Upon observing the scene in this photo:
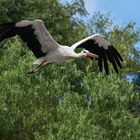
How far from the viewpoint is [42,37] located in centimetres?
1197

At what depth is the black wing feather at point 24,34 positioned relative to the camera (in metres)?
11.2

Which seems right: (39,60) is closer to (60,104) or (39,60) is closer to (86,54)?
(86,54)

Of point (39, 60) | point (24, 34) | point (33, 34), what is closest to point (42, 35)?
point (33, 34)

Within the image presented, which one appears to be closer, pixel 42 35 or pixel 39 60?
pixel 42 35

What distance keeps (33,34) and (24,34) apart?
0.51 ft

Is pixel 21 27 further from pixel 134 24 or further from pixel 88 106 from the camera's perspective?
pixel 134 24

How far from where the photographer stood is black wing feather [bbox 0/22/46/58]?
11.2 metres

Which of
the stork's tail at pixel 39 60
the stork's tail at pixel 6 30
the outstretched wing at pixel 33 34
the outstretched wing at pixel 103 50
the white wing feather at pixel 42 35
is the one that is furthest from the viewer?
the outstretched wing at pixel 103 50

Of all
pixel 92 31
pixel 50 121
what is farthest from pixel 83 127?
pixel 92 31

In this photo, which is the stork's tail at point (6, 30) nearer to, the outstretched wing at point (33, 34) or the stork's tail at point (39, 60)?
the outstretched wing at point (33, 34)

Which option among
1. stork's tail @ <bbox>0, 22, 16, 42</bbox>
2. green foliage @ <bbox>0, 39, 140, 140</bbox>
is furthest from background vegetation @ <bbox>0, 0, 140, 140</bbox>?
stork's tail @ <bbox>0, 22, 16, 42</bbox>

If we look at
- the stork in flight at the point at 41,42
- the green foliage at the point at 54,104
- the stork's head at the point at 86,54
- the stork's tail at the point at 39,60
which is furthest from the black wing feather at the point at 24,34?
the green foliage at the point at 54,104

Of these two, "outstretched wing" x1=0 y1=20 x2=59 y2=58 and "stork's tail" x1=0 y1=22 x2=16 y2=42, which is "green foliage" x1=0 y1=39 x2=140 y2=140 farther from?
"stork's tail" x1=0 y1=22 x2=16 y2=42

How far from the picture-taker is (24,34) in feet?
39.1
